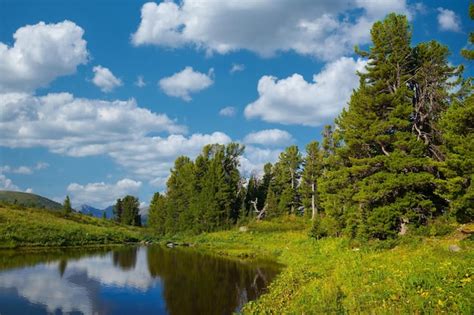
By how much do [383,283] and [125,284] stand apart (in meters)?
19.1

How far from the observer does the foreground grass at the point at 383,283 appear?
13.2 m

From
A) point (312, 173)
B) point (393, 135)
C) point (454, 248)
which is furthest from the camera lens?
point (312, 173)

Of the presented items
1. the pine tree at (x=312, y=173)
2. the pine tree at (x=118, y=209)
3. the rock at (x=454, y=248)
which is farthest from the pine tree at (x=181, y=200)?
the rock at (x=454, y=248)

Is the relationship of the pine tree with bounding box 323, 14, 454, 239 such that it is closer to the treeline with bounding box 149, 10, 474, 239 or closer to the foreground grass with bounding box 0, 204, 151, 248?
the treeline with bounding box 149, 10, 474, 239

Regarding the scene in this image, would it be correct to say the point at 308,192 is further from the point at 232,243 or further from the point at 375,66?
the point at 375,66

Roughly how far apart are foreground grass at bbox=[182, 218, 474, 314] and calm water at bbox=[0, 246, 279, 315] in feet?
11.2

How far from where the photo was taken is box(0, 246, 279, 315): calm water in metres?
20.9

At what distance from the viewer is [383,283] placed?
665 inches

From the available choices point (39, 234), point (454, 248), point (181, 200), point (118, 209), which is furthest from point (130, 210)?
point (454, 248)

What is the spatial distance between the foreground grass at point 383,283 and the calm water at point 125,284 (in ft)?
11.2

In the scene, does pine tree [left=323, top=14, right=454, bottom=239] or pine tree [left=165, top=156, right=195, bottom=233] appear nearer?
pine tree [left=323, top=14, right=454, bottom=239]

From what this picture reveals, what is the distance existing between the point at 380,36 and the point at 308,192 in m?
36.2

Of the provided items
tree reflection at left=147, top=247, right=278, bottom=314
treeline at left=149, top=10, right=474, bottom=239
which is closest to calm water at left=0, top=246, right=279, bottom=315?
tree reflection at left=147, top=247, right=278, bottom=314

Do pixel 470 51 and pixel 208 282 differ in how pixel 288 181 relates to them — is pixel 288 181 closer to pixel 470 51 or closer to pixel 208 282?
pixel 208 282
